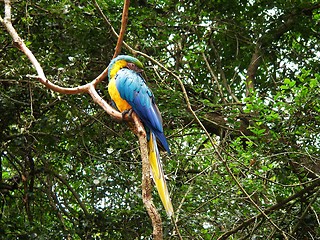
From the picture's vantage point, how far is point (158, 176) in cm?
257

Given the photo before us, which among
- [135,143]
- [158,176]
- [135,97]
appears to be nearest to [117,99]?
[135,97]

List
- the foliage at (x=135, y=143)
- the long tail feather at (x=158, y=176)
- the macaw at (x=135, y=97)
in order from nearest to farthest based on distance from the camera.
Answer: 1. the long tail feather at (x=158, y=176)
2. the macaw at (x=135, y=97)
3. the foliage at (x=135, y=143)

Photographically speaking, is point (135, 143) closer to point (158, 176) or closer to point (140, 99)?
point (140, 99)

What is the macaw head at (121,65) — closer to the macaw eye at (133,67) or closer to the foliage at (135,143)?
the macaw eye at (133,67)

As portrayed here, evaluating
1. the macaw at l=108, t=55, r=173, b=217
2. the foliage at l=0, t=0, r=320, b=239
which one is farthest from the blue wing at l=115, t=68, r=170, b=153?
the foliage at l=0, t=0, r=320, b=239

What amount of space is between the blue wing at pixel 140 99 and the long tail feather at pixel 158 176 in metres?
0.05

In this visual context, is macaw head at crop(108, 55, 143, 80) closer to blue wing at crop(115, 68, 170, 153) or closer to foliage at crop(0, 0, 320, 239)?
blue wing at crop(115, 68, 170, 153)

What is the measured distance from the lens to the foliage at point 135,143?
4000 mm

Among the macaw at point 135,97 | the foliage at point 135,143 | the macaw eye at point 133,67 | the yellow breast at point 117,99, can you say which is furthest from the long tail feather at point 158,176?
the foliage at point 135,143

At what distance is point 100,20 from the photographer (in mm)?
4379

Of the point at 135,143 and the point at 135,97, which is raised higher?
the point at 135,143

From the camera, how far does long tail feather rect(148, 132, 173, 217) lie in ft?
8.00

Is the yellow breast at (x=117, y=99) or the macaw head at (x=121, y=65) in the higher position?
the macaw head at (x=121, y=65)

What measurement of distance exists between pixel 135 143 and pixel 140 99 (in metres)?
1.45
